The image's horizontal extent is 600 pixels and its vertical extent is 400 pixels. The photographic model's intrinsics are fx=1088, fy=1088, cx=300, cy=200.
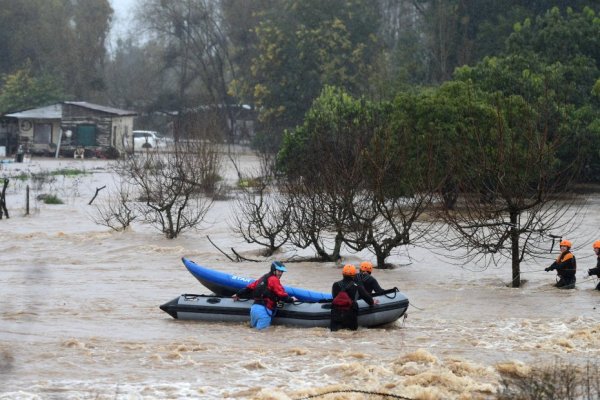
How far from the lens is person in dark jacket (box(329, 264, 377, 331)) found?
727 inches

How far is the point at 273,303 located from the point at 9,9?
72.7 m

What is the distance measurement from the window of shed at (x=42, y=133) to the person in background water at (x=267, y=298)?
48.8 m

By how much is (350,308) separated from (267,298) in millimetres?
1466

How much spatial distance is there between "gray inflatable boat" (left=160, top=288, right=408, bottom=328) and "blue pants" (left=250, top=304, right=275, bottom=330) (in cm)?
27

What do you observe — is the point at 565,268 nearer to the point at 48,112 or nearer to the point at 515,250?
the point at 515,250

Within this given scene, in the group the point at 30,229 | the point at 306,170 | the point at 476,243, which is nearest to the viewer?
Answer: the point at 476,243

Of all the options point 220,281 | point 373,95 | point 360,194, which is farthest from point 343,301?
point 373,95

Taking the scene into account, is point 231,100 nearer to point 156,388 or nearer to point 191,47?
point 191,47

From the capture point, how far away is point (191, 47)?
82688 millimetres

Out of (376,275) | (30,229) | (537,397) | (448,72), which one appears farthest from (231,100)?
(537,397)

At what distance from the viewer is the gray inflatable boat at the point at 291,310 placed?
Result: 1867 centimetres

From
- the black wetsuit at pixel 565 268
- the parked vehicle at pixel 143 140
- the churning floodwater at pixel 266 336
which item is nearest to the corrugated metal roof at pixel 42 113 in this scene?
the parked vehicle at pixel 143 140

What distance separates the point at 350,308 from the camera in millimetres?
18453

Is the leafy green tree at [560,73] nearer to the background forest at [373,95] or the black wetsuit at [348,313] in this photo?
the background forest at [373,95]
